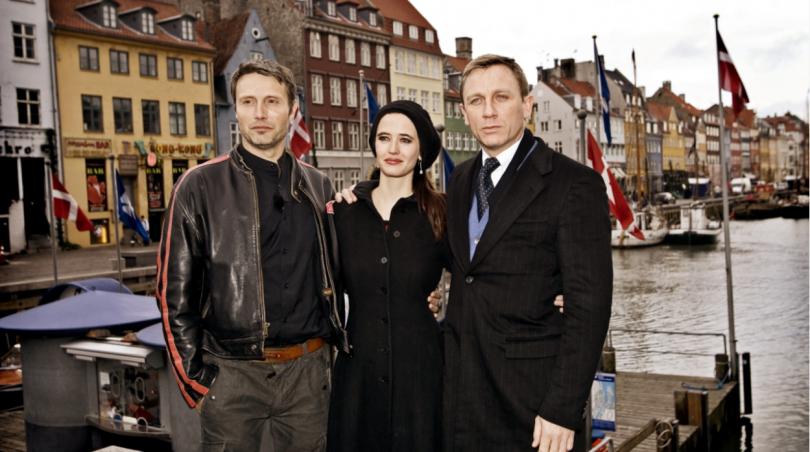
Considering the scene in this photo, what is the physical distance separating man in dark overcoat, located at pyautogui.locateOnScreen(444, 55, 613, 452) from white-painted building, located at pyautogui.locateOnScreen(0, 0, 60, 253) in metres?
29.1

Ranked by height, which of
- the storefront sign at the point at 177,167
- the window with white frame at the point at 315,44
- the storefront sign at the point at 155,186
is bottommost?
the storefront sign at the point at 155,186

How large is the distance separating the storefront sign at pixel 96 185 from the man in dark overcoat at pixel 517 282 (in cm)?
3058

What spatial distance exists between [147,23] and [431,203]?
33900 millimetres

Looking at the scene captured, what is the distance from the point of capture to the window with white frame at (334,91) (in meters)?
43.6

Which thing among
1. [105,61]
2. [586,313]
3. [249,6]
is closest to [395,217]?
[586,313]

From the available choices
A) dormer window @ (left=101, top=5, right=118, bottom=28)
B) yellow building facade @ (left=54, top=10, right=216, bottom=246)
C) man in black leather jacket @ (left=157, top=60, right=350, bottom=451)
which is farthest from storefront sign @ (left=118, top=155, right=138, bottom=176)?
man in black leather jacket @ (left=157, top=60, right=350, bottom=451)

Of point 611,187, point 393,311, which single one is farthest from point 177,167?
point 393,311

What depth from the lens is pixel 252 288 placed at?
3.43 meters

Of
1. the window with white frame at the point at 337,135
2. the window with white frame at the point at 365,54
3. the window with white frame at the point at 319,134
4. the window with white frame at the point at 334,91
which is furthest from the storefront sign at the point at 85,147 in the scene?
the window with white frame at the point at 365,54

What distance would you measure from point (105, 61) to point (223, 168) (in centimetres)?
3180

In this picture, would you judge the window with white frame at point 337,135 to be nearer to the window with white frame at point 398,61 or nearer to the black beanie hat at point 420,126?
the window with white frame at point 398,61

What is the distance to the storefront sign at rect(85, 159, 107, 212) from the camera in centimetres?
3070

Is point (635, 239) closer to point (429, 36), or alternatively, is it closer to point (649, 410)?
point (429, 36)

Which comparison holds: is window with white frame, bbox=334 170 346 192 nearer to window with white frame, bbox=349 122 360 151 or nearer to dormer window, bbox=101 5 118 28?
window with white frame, bbox=349 122 360 151
